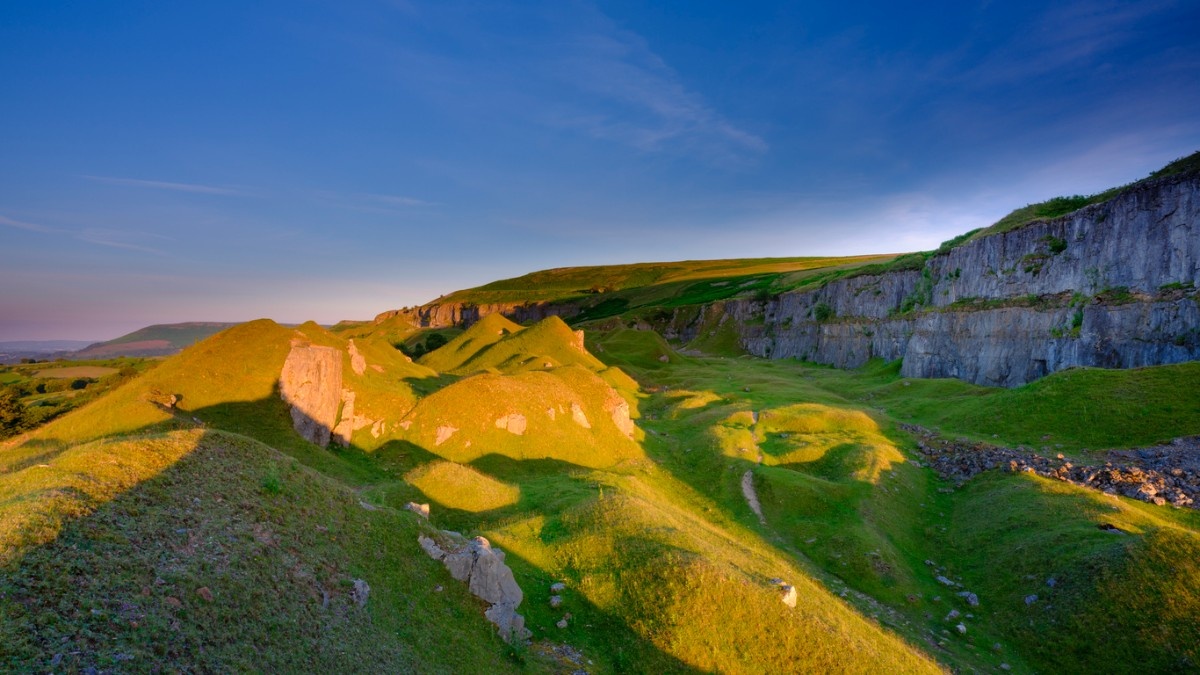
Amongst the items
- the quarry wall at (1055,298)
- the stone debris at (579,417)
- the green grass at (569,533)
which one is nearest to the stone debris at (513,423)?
the green grass at (569,533)

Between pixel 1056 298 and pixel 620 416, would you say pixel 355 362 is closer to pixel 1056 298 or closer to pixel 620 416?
pixel 620 416

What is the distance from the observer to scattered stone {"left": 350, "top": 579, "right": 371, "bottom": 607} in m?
12.0

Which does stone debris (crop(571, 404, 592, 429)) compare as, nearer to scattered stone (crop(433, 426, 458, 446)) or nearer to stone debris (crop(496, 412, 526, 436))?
stone debris (crop(496, 412, 526, 436))

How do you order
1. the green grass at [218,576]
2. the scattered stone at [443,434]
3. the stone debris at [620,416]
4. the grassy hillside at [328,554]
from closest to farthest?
1. the green grass at [218,576]
2. the grassy hillside at [328,554]
3. the scattered stone at [443,434]
4. the stone debris at [620,416]

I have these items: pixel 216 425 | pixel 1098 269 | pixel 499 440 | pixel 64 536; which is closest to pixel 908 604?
pixel 499 440

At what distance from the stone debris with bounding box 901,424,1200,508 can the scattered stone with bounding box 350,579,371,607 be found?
37762 millimetres

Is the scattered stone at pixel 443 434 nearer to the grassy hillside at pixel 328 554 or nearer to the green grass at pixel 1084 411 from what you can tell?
the grassy hillside at pixel 328 554

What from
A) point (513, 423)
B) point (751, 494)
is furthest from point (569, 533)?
point (751, 494)

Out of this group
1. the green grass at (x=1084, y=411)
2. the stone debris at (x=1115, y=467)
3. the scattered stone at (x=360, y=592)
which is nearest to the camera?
the scattered stone at (x=360, y=592)

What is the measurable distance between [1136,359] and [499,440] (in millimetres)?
58791

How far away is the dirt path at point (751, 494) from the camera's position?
97.7ft

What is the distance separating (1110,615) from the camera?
63.3ft

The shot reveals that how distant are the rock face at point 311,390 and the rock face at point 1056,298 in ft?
223

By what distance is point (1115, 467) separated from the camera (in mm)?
32031
